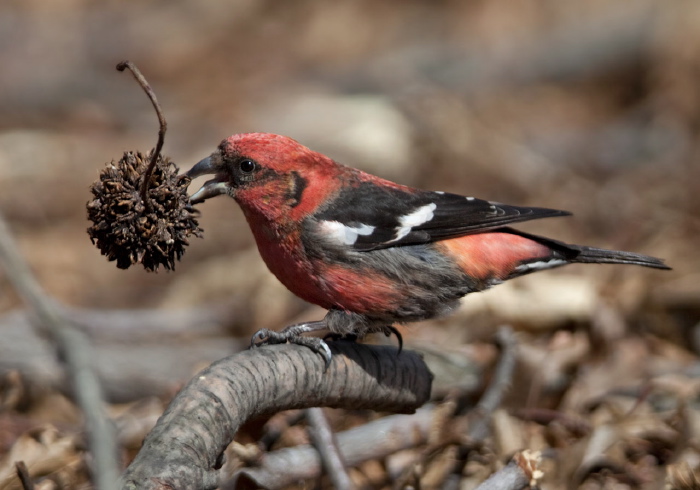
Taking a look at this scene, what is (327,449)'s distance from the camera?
3.64m

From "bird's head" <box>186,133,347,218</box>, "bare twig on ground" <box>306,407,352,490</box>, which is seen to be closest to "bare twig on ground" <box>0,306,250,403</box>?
"bare twig on ground" <box>306,407,352,490</box>

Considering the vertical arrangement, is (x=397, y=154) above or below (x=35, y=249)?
above

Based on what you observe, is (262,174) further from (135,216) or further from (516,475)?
(516,475)

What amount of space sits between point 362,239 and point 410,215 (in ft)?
1.16

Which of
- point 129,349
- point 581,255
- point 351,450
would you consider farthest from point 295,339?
point 129,349

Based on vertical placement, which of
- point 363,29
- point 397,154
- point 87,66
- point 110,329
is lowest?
point 110,329

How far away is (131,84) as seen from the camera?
11070 millimetres

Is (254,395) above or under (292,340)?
under

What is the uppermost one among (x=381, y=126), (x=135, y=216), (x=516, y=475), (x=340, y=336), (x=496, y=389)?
(x=381, y=126)

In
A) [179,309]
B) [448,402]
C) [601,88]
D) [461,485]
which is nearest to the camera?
[461,485]

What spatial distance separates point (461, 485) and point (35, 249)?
543cm

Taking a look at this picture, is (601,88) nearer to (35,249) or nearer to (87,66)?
(87,66)

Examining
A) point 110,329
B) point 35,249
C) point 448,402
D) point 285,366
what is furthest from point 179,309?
point 285,366

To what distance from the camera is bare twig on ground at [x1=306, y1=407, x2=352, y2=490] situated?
11.6 feet
